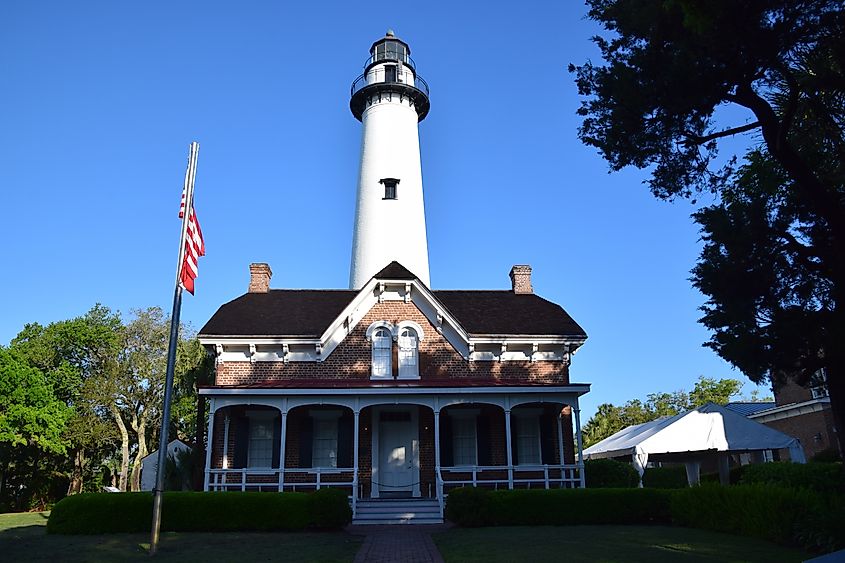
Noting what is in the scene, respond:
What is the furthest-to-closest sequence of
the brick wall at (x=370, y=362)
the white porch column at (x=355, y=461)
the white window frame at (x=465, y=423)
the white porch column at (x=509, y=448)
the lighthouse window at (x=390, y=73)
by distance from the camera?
the lighthouse window at (x=390, y=73) → the brick wall at (x=370, y=362) → the white window frame at (x=465, y=423) → the white porch column at (x=509, y=448) → the white porch column at (x=355, y=461)

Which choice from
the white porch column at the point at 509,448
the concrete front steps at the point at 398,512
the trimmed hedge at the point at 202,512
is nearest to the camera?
the trimmed hedge at the point at 202,512

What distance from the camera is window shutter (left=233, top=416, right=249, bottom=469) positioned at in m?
19.1

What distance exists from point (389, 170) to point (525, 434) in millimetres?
12287

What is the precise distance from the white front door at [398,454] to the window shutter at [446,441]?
0.77 metres

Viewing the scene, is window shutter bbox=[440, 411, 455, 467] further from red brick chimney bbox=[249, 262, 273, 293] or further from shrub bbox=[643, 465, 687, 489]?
shrub bbox=[643, 465, 687, 489]

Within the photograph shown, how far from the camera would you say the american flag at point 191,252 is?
42.9 ft

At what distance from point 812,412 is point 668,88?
25254mm

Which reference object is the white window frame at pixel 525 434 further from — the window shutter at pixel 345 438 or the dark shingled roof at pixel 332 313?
the window shutter at pixel 345 438

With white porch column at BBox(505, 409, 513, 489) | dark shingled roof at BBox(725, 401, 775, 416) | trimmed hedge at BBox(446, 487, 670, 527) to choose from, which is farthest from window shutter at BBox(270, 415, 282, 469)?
dark shingled roof at BBox(725, 401, 775, 416)

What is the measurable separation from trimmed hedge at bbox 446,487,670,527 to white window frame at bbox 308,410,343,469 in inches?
205

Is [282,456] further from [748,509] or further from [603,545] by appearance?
[748,509]

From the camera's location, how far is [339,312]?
2206cm

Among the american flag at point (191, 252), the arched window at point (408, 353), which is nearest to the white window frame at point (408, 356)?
the arched window at point (408, 353)

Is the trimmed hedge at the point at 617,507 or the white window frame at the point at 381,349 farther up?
the white window frame at the point at 381,349
